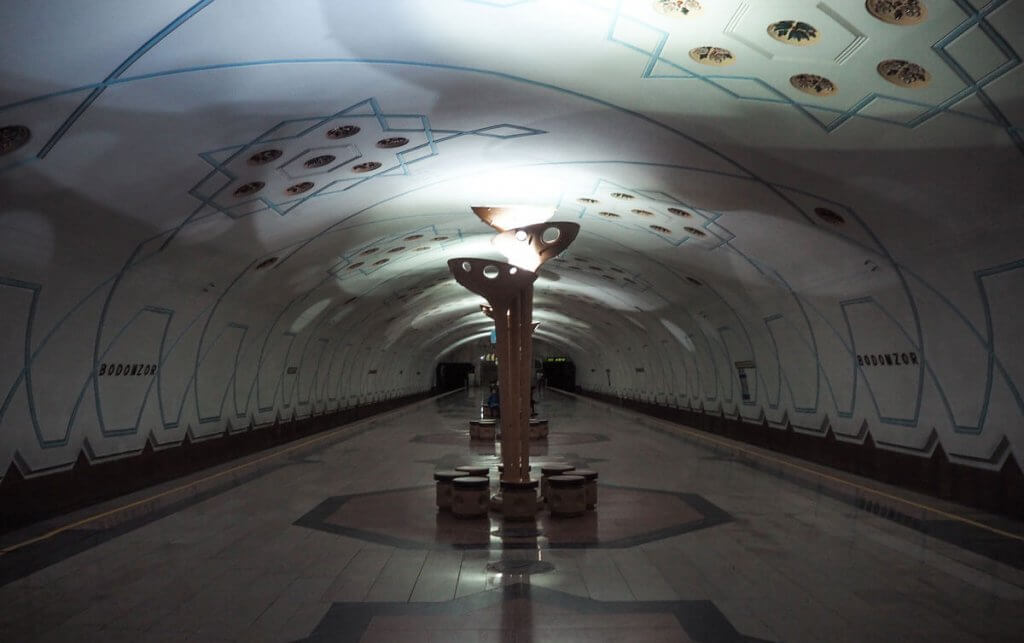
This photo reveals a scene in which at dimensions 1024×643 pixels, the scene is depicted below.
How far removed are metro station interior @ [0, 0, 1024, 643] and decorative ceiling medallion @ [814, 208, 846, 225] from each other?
9.4 inches

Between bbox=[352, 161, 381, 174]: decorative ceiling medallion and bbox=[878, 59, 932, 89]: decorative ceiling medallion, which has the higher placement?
bbox=[352, 161, 381, 174]: decorative ceiling medallion

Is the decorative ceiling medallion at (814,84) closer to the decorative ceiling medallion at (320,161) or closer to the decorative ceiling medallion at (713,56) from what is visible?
the decorative ceiling medallion at (713,56)

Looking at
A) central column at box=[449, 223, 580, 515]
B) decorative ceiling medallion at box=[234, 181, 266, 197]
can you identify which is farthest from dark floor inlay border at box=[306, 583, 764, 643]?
decorative ceiling medallion at box=[234, 181, 266, 197]

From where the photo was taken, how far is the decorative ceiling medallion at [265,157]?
26.4 ft

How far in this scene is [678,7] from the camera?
215 inches

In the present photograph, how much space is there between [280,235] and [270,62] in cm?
552

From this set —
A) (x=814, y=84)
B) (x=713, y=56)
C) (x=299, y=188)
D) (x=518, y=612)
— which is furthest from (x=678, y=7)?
(x=299, y=188)

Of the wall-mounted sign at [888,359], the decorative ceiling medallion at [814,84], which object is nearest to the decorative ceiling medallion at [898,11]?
the decorative ceiling medallion at [814,84]

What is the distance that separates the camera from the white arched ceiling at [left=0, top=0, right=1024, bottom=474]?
555 cm

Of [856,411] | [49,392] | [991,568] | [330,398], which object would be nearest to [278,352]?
[330,398]

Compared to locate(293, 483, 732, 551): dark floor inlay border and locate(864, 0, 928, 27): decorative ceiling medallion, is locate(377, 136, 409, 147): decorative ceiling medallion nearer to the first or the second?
locate(293, 483, 732, 551): dark floor inlay border

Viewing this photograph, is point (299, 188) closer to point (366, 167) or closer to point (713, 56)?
point (366, 167)

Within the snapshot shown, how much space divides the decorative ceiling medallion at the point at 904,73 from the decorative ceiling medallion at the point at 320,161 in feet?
18.4

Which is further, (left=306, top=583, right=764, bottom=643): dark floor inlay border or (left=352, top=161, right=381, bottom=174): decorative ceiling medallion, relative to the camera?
(left=352, top=161, right=381, bottom=174): decorative ceiling medallion
